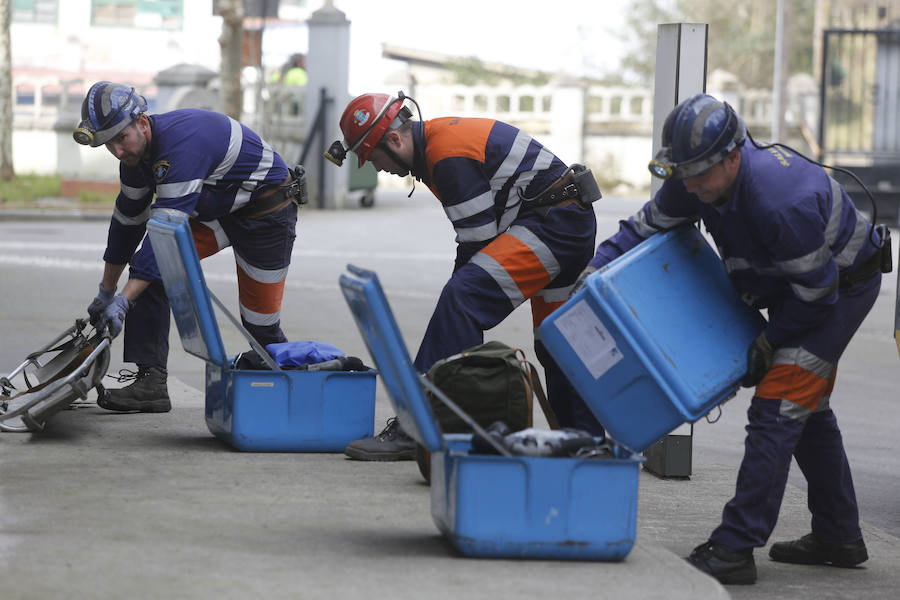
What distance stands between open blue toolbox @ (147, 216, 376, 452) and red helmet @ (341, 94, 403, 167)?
715 millimetres

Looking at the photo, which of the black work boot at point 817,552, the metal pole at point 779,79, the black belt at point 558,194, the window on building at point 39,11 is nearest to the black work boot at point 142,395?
the black belt at point 558,194

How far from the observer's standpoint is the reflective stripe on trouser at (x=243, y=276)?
20.7ft

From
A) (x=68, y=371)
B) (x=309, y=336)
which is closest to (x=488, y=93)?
(x=309, y=336)

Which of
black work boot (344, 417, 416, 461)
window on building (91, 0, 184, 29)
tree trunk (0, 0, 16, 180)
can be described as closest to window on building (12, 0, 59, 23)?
window on building (91, 0, 184, 29)

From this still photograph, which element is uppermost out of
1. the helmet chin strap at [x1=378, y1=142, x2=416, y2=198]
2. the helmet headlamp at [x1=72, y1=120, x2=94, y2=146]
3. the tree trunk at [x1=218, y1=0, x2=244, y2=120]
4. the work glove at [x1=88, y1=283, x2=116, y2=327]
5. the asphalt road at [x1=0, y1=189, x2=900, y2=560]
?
the tree trunk at [x1=218, y1=0, x2=244, y2=120]

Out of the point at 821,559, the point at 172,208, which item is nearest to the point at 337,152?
the point at 172,208

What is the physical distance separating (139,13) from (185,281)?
3252 inches

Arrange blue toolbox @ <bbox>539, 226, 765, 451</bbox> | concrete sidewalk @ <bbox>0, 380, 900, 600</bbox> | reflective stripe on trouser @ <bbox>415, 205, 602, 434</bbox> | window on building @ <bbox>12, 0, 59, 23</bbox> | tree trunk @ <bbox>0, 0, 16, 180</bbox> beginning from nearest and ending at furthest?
concrete sidewalk @ <bbox>0, 380, 900, 600</bbox>, blue toolbox @ <bbox>539, 226, 765, 451</bbox>, reflective stripe on trouser @ <bbox>415, 205, 602, 434</bbox>, tree trunk @ <bbox>0, 0, 16, 180</bbox>, window on building @ <bbox>12, 0, 59, 23</bbox>

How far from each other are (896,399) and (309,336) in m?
3.93

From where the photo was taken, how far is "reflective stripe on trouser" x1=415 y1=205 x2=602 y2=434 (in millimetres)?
5355

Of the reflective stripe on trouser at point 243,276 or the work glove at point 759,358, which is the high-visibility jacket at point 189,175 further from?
the work glove at point 759,358

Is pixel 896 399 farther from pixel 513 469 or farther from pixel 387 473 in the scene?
pixel 513 469

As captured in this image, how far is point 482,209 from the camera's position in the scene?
5414 mm

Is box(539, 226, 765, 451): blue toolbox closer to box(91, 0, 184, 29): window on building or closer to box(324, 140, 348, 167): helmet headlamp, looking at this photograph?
box(324, 140, 348, 167): helmet headlamp
